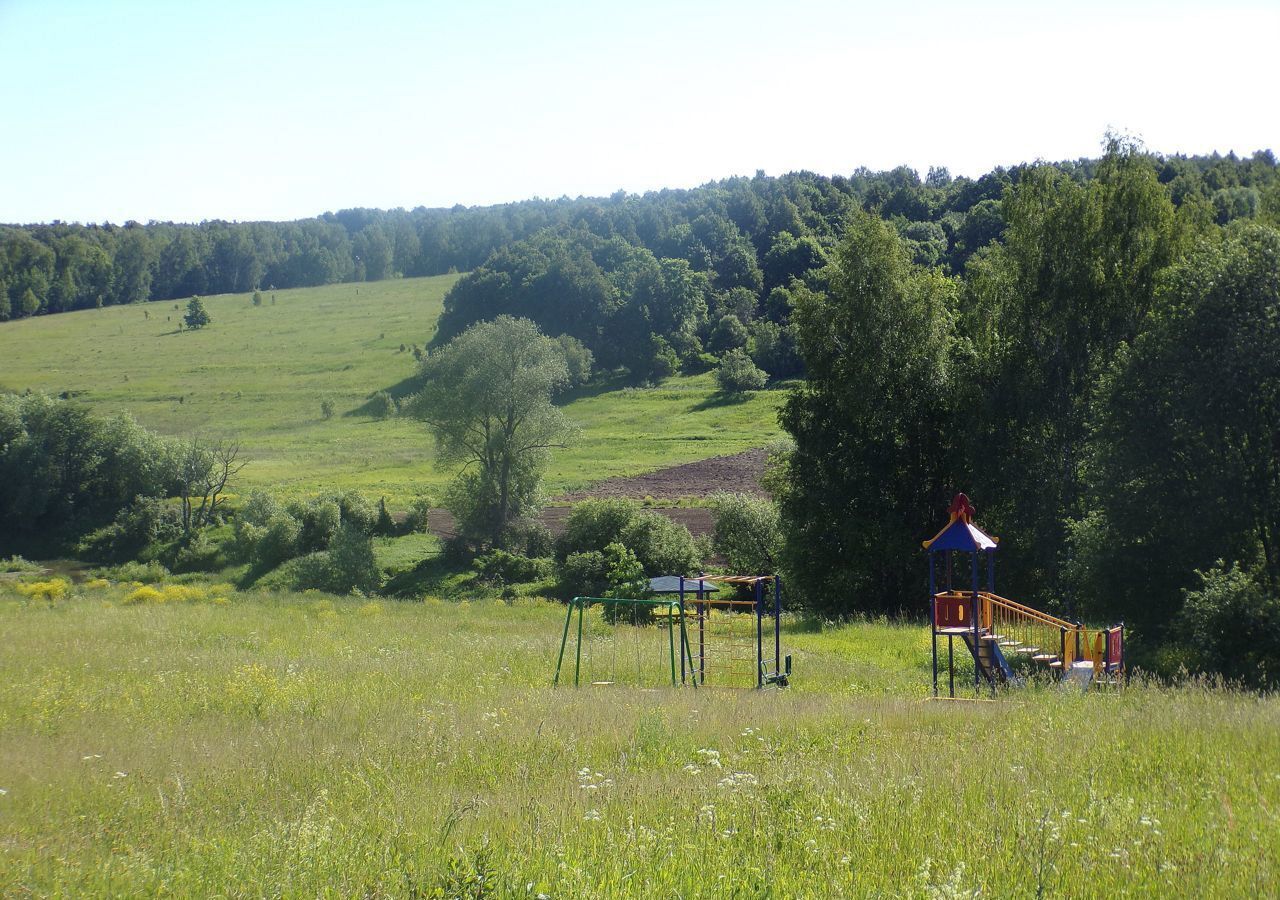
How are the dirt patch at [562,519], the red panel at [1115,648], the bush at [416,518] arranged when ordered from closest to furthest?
1. the red panel at [1115,648]
2. the dirt patch at [562,519]
3. the bush at [416,518]

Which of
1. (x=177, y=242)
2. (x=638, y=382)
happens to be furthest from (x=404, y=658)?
(x=177, y=242)

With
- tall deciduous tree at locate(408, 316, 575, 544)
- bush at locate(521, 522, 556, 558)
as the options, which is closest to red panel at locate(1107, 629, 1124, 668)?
bush at locate(521, 522, 556, 558)

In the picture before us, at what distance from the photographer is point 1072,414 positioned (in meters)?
29.2

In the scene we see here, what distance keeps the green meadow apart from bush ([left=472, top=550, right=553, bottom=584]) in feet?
97.2

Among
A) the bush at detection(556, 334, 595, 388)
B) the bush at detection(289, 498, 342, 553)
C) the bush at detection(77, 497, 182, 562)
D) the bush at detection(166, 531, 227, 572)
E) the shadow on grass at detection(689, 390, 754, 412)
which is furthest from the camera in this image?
the bush at detection(556, 334, 595, 388)

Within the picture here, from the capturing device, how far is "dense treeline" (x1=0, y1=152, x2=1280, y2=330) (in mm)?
104688

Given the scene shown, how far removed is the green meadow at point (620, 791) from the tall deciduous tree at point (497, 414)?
34484 millimetres

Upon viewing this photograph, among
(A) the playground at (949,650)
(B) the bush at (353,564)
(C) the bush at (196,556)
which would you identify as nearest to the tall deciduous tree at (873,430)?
(A) the playground at (949,650)

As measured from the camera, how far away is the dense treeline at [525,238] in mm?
104688

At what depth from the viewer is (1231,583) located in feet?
58.7

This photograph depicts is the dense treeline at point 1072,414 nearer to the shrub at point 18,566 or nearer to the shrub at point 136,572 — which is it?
the shrub at point 136,572

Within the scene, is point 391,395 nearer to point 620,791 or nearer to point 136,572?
point 136,572

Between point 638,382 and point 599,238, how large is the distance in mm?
33472

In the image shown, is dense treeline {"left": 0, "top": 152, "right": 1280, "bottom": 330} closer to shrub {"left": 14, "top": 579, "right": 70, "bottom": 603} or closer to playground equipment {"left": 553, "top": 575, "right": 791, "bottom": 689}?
playground equipment {"left": 553, "top": 575, "right": 791, "bottom": 689}
